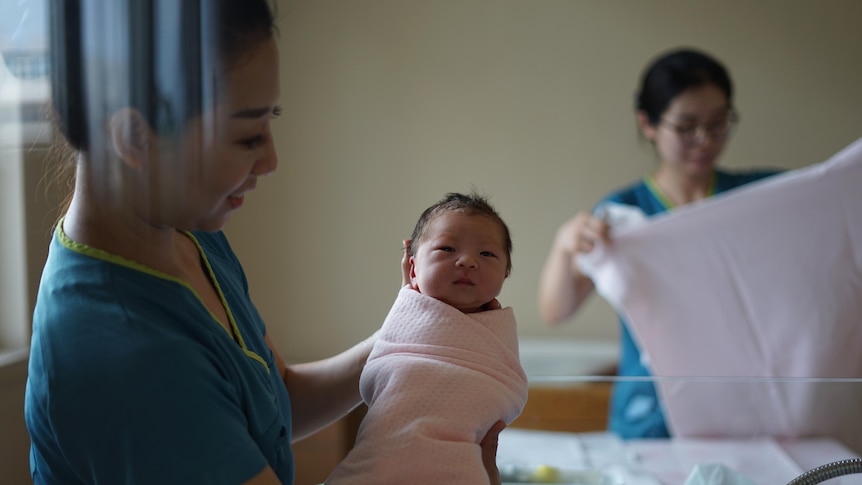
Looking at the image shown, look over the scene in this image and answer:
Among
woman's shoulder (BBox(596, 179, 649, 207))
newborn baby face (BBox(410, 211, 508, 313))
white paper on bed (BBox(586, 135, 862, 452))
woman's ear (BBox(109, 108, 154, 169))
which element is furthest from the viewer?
woman's shoulder (BBox(596, 179, 649, 207))

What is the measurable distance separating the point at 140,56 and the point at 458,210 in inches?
7.8

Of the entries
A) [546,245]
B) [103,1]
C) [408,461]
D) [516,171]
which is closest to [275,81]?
[103,1]

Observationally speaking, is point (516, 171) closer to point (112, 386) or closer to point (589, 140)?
point (589, 140)

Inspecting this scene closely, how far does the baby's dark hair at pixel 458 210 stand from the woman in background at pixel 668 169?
59 cm

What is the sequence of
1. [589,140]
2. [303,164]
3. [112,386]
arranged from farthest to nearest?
[589,140], [303,164], [112,386]

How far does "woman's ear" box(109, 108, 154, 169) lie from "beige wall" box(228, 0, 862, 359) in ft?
0.26

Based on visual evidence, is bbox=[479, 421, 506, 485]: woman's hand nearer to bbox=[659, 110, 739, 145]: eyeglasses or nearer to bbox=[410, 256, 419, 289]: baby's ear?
bbox=[410, 256, 419, 289]: baby's ear

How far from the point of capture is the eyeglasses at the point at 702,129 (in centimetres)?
118

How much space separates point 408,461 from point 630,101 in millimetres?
1077

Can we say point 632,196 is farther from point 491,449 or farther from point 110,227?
point 110,227

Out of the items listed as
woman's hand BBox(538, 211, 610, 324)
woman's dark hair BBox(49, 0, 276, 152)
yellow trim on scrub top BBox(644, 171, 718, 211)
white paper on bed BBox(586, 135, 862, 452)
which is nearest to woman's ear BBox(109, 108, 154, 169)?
woman's dark hair BBox(49, 0, 276, 152)

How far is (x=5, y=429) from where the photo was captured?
0.41m

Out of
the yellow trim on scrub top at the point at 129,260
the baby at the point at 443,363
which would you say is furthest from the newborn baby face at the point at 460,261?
the yellow trim on scrub top at the point at 129,260

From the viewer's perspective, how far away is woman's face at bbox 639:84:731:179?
1.18m
